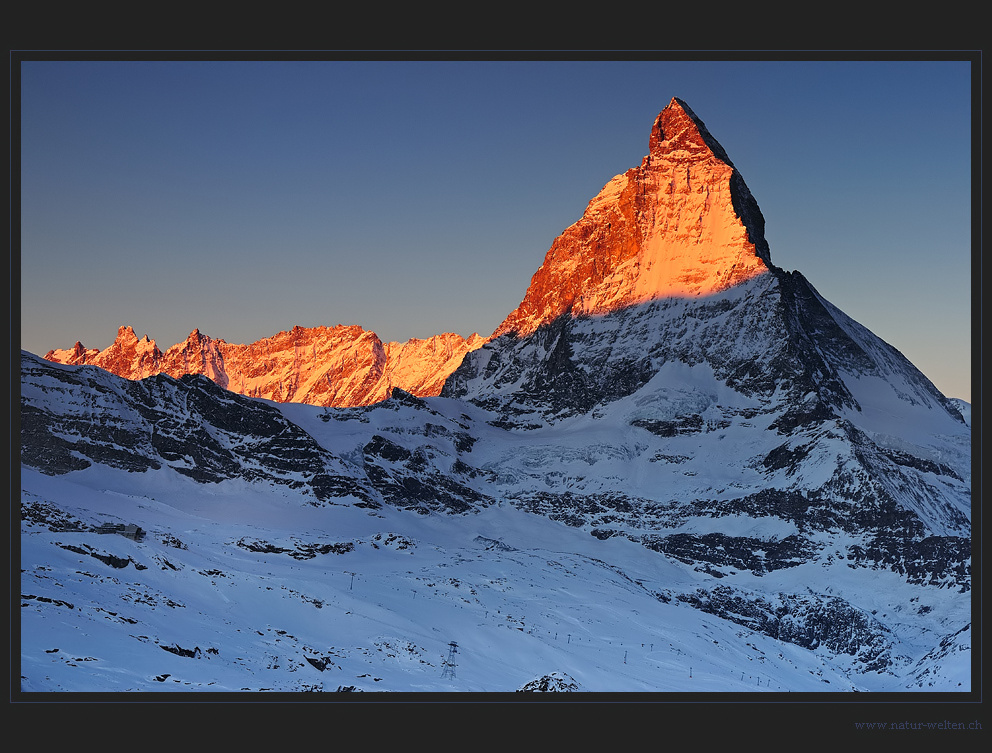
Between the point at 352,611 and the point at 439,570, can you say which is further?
the point at 439,570

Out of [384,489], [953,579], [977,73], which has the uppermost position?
[977,73]

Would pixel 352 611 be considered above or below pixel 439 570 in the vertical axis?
below

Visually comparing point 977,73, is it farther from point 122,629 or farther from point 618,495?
point 618,495

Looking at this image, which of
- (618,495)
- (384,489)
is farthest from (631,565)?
(384,489)

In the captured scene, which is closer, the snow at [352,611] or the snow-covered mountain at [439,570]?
the snow at [352,611]

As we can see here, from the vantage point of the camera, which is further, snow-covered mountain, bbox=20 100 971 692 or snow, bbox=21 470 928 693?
snow-covered mountain, bbox=20 100 971 692

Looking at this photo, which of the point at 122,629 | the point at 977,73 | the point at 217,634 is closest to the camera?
the point at 977,73
